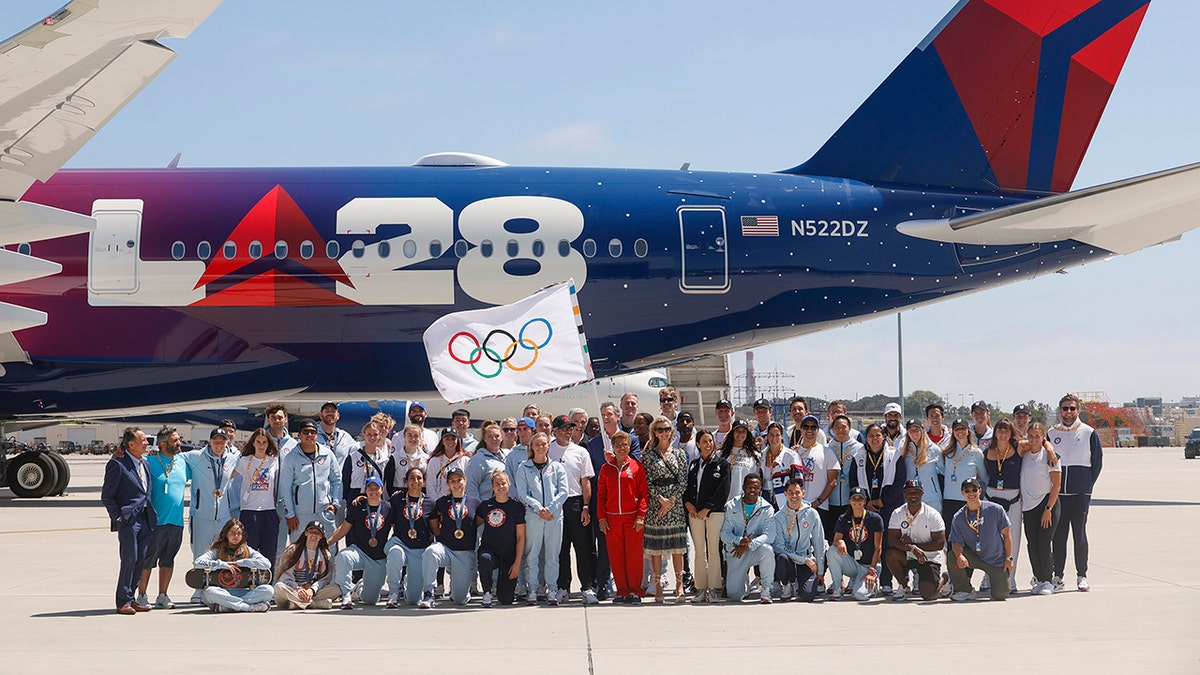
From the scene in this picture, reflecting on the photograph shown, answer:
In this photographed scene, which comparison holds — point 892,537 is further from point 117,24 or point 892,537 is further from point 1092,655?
point 117,24

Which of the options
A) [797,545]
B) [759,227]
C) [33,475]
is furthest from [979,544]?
[33,475]

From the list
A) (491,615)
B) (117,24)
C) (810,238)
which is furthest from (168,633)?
(810,238)

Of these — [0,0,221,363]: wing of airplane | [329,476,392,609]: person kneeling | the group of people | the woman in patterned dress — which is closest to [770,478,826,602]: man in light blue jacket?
the group of people

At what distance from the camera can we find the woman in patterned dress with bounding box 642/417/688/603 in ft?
34.3

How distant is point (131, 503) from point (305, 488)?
1.54 m

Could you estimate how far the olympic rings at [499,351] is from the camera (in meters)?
10.9

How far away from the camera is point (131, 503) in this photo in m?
10.1

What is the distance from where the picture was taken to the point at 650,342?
17.2m

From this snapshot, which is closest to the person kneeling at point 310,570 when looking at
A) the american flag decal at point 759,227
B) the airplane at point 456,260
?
the airplane at point 456,260

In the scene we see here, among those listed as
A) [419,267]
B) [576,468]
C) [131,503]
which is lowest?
[131,503]

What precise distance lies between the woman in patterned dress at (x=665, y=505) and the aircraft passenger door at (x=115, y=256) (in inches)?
381

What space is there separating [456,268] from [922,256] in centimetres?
675

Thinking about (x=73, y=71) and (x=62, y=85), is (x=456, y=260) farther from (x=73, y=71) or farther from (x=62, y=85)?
(x=73, y=71)

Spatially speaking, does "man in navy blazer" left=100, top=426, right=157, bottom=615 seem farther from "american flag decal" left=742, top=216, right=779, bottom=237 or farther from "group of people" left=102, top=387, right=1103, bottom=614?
"american flag decal" left=742, top=216, right=779, bottom=237
